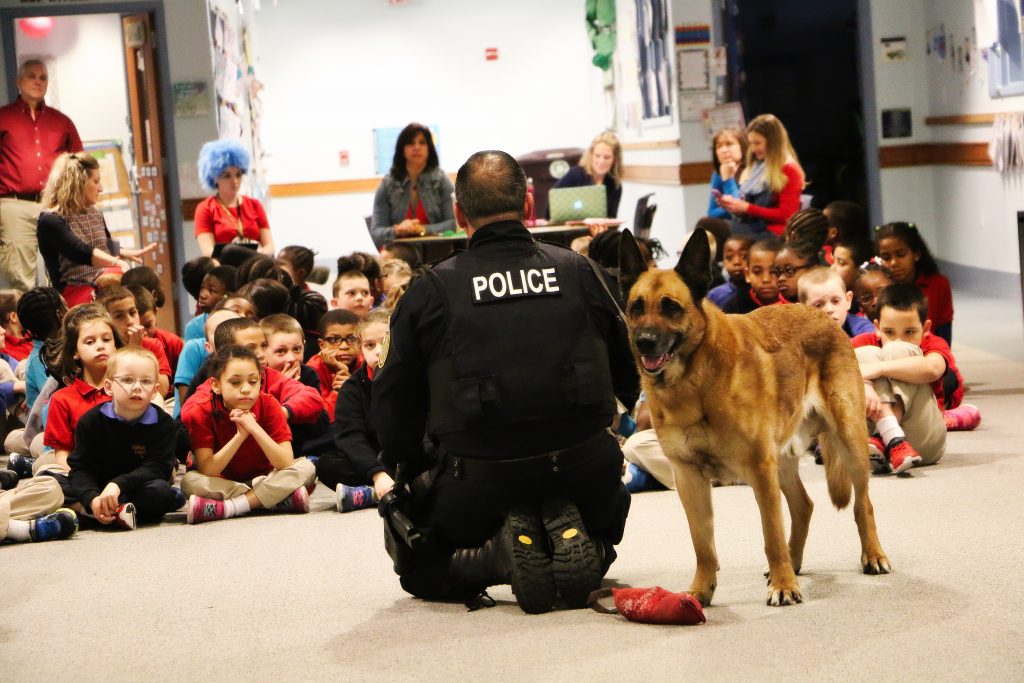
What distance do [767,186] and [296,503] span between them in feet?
14.4

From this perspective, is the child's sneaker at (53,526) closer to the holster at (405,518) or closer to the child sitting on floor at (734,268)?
the holster at (405,518)

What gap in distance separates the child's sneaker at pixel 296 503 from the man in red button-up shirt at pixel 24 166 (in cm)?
457

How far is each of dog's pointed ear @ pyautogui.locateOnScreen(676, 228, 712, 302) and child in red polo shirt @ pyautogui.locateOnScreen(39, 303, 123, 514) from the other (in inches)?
111

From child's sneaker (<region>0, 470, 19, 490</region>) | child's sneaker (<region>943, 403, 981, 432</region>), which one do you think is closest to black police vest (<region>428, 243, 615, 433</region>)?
child's sneaker (<region>943, 403, 981, 432</region>)

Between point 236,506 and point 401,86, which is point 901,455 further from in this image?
point 401,86

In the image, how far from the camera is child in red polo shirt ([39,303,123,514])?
5.23m

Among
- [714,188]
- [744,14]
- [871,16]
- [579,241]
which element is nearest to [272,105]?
[744,14]

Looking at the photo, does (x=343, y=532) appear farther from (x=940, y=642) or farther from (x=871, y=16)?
(x=871, y=16)

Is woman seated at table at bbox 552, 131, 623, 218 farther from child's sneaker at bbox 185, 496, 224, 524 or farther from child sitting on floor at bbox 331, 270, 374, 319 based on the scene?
child's sneaker at bbox 185, 496, 224, 524

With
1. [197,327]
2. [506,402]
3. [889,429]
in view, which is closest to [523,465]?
[506,402]

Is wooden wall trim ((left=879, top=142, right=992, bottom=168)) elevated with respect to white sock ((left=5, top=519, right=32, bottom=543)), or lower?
elevated

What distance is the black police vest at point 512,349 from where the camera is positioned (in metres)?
3.32

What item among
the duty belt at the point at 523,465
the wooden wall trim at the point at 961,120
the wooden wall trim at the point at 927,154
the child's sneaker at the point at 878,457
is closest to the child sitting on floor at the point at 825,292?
the child's sneaker at the point at 878,457

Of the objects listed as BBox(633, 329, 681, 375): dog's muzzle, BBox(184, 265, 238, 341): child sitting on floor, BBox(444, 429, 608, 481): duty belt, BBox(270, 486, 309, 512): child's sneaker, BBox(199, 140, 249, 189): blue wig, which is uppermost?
BBox(199, 140, 249, 189): blue wig
